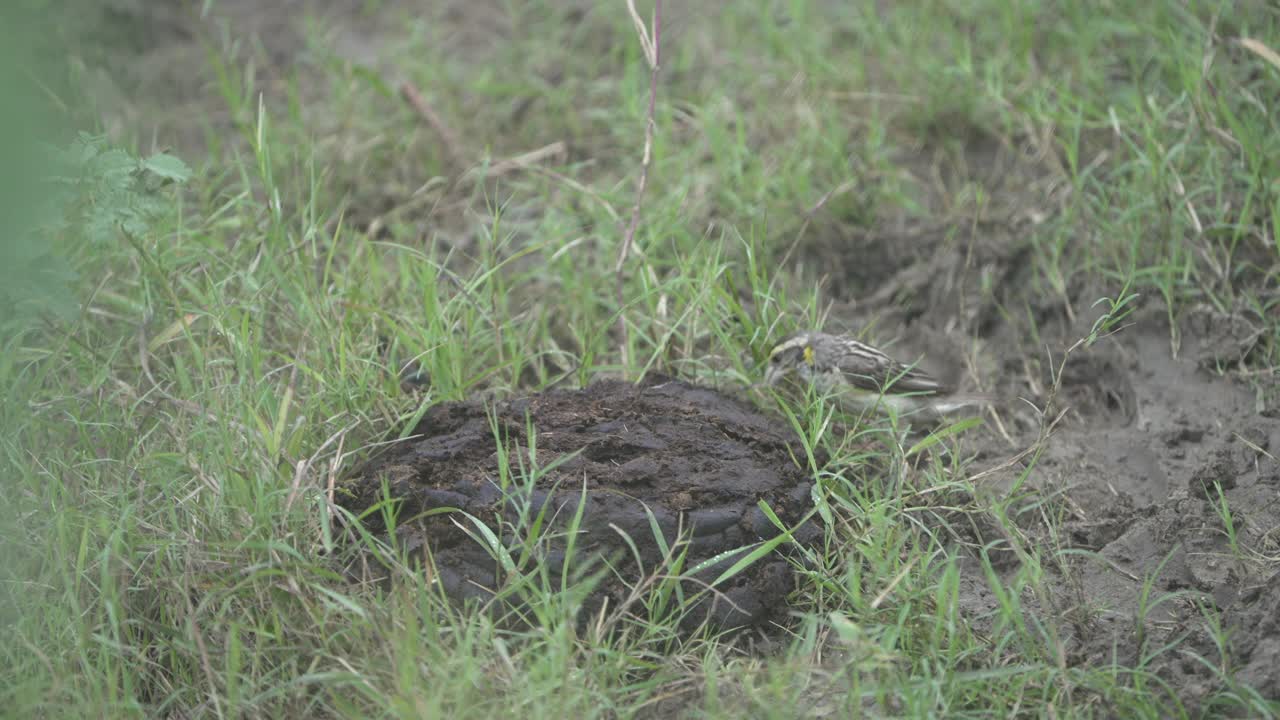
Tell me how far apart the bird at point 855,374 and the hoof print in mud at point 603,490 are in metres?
0.42

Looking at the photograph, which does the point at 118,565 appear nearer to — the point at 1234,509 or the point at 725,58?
the point at 1234,509

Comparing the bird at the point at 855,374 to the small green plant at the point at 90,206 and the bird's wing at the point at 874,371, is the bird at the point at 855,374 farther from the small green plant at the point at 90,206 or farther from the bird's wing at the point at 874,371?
the small green plant at the point at 90,206

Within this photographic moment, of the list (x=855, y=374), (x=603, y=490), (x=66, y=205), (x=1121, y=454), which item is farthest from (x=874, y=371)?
(x=66, y=205)

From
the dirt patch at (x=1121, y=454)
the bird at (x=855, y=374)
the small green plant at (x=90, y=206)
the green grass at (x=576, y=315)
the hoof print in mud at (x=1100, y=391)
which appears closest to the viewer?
the green grass at (x=576, y=315)

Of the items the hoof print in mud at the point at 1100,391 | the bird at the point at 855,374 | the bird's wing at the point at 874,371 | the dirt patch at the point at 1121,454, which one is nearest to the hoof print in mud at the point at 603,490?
the bird at the point at 855,374

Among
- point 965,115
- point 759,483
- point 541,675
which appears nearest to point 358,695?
point 541,675

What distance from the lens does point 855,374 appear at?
5.01 metres

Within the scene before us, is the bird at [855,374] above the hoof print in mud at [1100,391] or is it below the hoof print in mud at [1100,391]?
above

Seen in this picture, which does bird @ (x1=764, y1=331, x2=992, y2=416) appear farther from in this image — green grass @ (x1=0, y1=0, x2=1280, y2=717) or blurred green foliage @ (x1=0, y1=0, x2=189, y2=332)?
blurred green foliage @ (x1=0, y1=0, x2=189, y2=332)

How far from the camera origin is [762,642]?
4.06 m

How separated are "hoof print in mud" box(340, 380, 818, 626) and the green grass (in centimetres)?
10

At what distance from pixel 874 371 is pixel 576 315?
1460mm

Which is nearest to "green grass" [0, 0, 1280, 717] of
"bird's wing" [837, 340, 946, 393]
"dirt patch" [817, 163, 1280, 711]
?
"dirt patch" [817, 163, 1280, 711]

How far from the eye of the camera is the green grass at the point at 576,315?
12.3 feet
